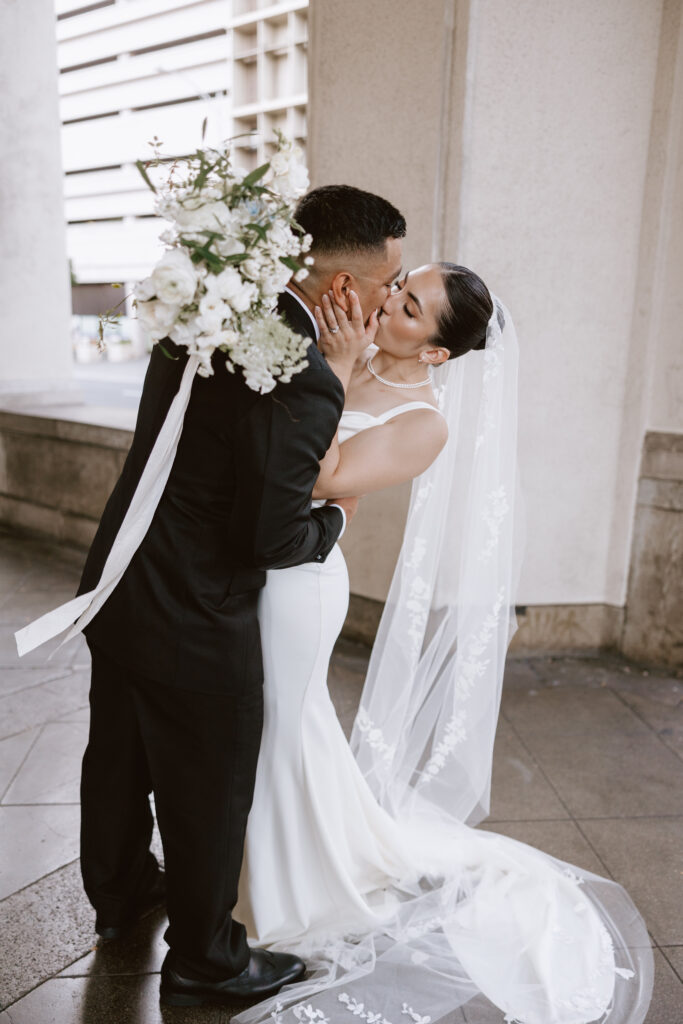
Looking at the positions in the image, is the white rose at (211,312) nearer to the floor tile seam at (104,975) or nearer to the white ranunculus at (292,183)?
the white ranunculus at (292,183)

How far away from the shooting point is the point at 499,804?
10.5 ft

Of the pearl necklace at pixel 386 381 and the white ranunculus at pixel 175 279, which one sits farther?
the pearl necklace at pixel 386 381

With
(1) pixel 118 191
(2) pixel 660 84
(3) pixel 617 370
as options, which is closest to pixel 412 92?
(2) pixel 660 84

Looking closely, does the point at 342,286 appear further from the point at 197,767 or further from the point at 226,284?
the point at 197,767

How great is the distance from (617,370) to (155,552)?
3.49m

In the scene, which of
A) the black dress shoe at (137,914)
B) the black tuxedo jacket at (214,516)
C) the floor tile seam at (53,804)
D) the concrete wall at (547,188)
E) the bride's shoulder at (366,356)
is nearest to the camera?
the black tuxedo jacket at (214,516)

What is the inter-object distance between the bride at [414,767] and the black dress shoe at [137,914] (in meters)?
0.40

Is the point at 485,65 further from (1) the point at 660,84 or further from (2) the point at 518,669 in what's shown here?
(2) the point at 518,669

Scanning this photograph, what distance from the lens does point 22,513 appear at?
6.96 meters

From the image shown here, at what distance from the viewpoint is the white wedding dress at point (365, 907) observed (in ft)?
6.92

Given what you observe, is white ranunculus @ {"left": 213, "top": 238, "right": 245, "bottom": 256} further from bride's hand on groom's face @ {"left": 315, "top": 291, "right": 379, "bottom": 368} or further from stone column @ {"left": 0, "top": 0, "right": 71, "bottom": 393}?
stone column @ {"left": 0, "top": 0, "right": 71, "bottom": 393}

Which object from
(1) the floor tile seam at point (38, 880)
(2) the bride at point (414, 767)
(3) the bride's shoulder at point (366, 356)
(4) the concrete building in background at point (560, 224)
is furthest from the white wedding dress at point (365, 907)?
(4) the concrete building in background at point (560, 224)

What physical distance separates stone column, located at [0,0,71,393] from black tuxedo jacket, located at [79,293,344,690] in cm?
602

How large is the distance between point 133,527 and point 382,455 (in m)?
0.75
